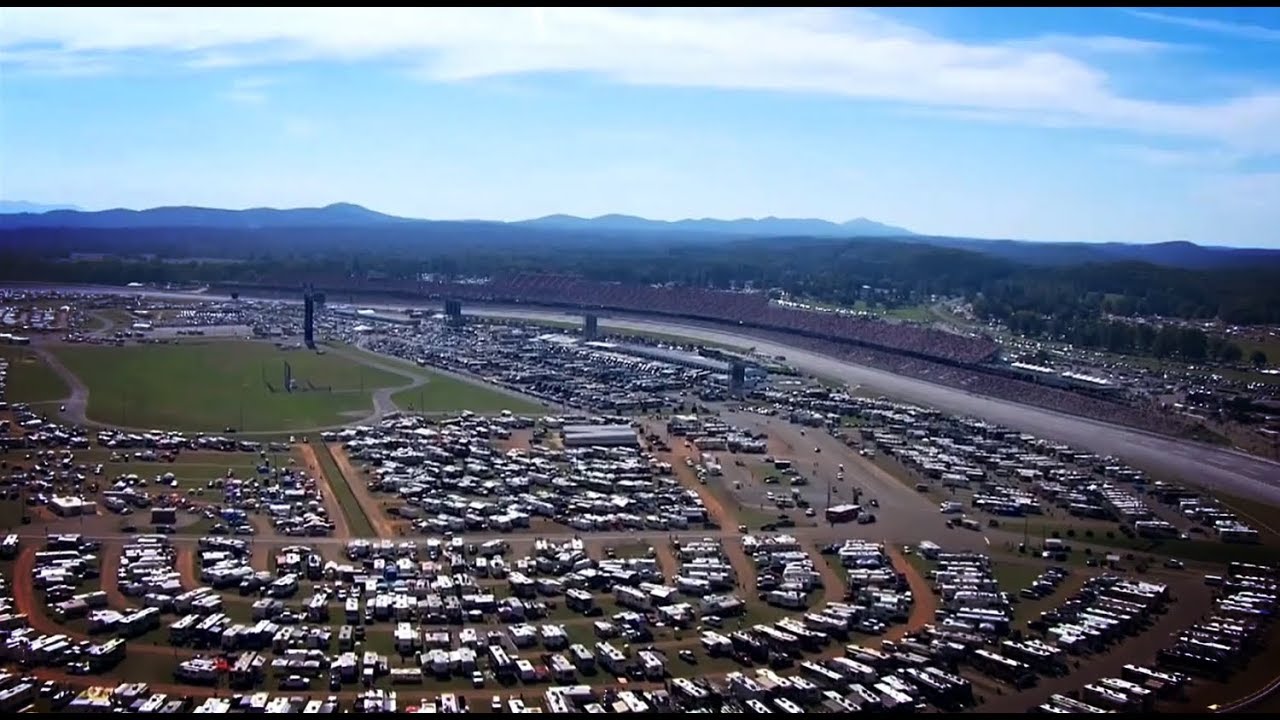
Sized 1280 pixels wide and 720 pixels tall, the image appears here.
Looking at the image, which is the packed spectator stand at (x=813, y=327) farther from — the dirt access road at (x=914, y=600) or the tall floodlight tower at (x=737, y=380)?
the dirt access road at (x=914, y=600)

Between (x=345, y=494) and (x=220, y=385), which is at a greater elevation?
(x=220, y=385)

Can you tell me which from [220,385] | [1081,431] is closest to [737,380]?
[1081,431]

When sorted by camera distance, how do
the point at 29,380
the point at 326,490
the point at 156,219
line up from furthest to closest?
the point at 156,219
the point at 29,380
the point at 326,490

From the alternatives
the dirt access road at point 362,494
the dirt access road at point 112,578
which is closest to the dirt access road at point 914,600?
the dirt access road at point 362,494

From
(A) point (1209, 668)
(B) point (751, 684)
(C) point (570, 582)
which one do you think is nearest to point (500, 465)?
(C) point (570, 582)

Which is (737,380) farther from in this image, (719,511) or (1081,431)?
(719,511)

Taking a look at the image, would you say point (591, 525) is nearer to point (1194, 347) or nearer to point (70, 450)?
point (70, 450)

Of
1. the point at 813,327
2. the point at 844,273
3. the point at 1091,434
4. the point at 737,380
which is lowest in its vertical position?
the point at 1091,434

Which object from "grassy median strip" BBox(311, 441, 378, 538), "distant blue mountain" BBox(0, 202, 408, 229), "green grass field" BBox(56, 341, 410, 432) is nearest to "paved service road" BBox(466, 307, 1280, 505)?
"green grass field" BBox(56, 341, 410, 432)
